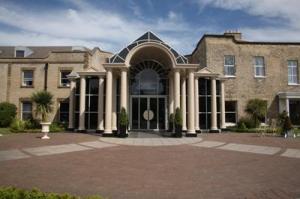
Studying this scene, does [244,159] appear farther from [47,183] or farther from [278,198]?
[47,183]

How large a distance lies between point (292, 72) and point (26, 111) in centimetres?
2952

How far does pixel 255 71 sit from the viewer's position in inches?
1111

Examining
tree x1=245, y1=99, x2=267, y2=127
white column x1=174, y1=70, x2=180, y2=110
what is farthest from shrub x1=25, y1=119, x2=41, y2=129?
tree x1=245, y1=99, x2=267, y2=127

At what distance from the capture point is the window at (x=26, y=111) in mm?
28859

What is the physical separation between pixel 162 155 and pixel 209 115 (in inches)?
505

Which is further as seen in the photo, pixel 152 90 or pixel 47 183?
pixel 152 90

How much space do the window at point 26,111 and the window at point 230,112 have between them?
2114cm

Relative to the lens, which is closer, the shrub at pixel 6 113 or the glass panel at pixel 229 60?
the shrub at pixel 6 113

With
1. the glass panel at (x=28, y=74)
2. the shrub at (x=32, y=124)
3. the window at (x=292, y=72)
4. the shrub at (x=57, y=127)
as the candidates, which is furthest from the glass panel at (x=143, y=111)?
the window at (x=292, y=72)

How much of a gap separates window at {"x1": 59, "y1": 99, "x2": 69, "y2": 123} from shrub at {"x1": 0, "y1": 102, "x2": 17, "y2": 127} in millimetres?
4699

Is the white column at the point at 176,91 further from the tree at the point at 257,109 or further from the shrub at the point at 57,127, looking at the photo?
the shrub at the point at 57,127

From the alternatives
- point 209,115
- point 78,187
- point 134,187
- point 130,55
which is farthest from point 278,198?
point 209,115

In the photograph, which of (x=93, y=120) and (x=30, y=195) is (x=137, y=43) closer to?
(x=93, y=120)

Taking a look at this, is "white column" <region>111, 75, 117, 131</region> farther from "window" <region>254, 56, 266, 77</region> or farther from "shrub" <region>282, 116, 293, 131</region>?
"window" <region>254, 56, 266, 77</region>
